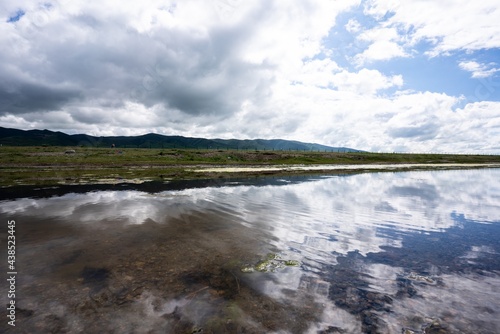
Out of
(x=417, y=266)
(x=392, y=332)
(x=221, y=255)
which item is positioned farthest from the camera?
(x=221, y=255)

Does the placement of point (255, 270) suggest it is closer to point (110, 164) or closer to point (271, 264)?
point (271, 264)

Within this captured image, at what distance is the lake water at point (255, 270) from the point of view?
24.1 ft

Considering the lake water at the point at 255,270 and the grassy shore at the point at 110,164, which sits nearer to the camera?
the lake water at the point at 255,270

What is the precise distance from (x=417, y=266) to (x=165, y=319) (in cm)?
1000

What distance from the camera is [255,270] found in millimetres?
10555

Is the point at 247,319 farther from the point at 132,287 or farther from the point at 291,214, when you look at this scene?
the point at 291,214

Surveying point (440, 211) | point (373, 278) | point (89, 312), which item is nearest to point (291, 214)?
point (373, 278)

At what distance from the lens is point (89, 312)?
7.71m

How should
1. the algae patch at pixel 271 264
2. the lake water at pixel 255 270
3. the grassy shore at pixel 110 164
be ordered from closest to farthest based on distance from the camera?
the lake water at pixel 255 270 → the algae patch at pixel 271 264 → the grassy shore at pixel 110 164

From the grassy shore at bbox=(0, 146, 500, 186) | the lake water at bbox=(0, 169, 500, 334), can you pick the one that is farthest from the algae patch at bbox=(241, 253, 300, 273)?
the grassy shore at bbox=(0, 146, 500, 186)

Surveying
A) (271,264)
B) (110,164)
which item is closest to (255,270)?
(271,264)

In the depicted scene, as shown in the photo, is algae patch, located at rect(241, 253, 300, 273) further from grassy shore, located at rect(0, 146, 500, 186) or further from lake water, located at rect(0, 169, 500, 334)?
grassy shore, located at rect(0, 146, 500, 186)

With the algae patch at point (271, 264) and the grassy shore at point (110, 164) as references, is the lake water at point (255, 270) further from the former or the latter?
the grassy shore at point (110, 164)

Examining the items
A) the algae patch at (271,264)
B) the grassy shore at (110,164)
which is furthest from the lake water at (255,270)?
the grassy shore at (110,164)
